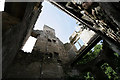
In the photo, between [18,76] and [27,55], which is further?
[27,55]

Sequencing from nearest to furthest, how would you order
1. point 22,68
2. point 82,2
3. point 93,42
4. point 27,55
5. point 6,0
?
1. point 6,0
2. point 82,2
3. point 22,68
4. point 93,42
5. point 27,55

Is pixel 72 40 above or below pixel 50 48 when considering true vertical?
above

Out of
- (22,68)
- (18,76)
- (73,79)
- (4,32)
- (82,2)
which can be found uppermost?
(82,2)

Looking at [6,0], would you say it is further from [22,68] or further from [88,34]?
[88,34]

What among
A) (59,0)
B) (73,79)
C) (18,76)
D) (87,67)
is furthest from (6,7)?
(87,67)

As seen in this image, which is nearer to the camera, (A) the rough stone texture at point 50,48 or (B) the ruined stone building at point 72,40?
(B) the ruined stone building at point 72,40

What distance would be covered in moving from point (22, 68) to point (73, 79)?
4.59 meters

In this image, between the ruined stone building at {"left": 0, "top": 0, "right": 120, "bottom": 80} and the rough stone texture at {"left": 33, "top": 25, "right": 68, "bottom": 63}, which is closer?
the ruined stone building at {"left": 0, "top": 0, "right": 120, "bottom": 80}

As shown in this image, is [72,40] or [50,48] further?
[72,40]

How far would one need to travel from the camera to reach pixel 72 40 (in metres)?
11.7

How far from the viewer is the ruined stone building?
1.66m

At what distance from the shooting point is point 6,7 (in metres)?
1.49

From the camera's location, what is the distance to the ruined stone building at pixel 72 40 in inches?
65.2

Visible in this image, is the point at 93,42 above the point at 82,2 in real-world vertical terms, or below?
below
